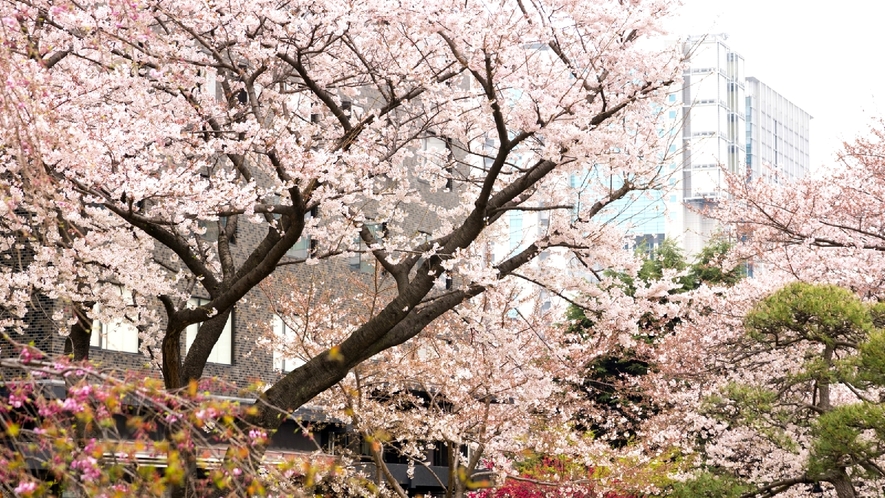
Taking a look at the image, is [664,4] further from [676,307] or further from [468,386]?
[468,386]

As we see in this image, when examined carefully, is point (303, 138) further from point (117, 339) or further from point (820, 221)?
point (820, 221)

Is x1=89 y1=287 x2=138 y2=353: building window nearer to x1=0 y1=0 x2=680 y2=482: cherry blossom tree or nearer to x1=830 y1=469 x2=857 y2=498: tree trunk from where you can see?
x1=0 y1=0 x2=680 y2=482: cherry blossom tree

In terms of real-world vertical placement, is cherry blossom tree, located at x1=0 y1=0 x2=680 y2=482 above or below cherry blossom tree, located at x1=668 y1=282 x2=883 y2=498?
above

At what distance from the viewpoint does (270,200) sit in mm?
23484

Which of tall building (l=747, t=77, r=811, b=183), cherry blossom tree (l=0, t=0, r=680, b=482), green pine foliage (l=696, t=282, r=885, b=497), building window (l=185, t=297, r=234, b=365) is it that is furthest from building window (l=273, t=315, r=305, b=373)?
tall building (l=747, t=77, r=811, b=183)

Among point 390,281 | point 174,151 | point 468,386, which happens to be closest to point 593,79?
point 174,151

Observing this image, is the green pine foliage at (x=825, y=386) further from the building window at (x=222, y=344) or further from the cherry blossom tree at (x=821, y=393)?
the building window at (x=222, y=344)

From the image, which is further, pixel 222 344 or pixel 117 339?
pixel 222 344

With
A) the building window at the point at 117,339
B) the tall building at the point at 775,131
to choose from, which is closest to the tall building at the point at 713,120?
the tall building at the point at 775,131

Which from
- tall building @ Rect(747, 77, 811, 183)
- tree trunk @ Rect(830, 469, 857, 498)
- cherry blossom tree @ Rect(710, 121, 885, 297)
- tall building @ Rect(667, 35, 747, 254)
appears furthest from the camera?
tall building @ Rect(747, 77, 811, 183)

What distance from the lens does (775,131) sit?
98000 millimetres

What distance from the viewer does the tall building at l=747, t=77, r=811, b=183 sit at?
93.9 meters

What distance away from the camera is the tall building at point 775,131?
93.9 metres

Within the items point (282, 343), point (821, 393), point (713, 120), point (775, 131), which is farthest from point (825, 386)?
point (775, 131)
